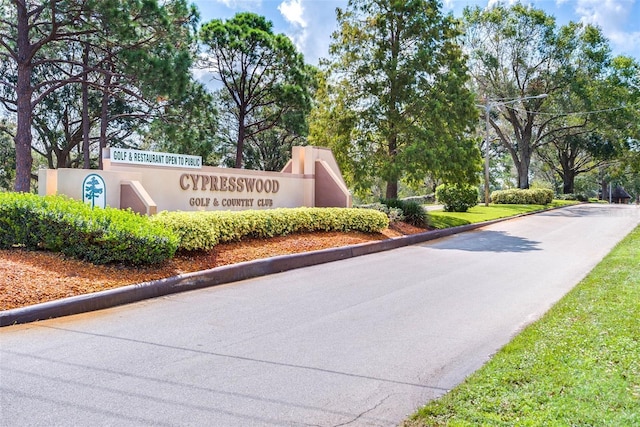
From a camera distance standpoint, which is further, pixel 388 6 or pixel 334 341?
pixel 388 6

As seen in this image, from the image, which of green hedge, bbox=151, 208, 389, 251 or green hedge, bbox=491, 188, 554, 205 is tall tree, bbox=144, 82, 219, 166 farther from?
green hedge, bbox=491, 188, 554, 205

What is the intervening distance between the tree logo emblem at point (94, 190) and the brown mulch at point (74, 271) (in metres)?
2.58

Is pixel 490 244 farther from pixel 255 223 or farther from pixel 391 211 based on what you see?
pixel 255 223

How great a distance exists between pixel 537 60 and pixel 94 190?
35116mm

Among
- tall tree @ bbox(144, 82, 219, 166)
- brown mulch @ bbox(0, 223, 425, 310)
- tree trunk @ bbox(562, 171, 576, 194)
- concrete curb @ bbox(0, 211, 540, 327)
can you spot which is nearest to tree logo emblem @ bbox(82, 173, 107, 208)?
brown mulch @ bbox(0, 223, 425, 310)

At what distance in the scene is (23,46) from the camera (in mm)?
18828

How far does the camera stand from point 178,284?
8.12m

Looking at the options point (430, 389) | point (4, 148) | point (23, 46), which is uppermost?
point (23, 46)

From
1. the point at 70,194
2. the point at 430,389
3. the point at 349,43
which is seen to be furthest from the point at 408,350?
the point at 349,43

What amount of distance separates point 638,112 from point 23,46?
1494 inches

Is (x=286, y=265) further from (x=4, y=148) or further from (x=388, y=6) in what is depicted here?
(x=4, y=148)

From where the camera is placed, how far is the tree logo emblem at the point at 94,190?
35.4 feet

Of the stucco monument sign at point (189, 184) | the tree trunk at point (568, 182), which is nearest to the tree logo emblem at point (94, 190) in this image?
the stucco monument sign at point (189, 184)

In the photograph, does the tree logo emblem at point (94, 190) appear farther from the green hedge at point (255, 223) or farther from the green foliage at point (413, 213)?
the green foliage at point (413, 213)
